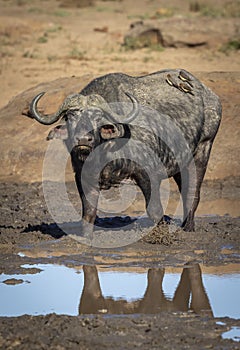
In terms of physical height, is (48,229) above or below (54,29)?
below

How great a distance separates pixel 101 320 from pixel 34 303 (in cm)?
85

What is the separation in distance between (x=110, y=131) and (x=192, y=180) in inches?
67.8

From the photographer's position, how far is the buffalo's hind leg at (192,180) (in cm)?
923

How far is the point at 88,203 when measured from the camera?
8.49 m

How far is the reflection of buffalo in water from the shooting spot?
6637 millimetres

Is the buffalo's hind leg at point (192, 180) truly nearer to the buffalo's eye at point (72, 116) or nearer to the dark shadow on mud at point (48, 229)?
the dark shadow on mud at point (48, 229)

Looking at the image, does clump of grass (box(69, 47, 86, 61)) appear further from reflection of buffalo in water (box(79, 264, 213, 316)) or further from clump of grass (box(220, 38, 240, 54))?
reflection of buffalo in water (box(79, 264, 213, 316))

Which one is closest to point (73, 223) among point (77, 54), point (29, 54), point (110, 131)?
point (110, 131)

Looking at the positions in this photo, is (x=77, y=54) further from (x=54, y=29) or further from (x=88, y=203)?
(x=88, y=203)

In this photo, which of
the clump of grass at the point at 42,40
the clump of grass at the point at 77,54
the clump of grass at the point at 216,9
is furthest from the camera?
the clump of grass at the point at 216,9

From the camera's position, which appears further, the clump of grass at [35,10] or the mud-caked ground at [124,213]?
the clump of grass at [35,10]

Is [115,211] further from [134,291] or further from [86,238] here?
[134,291]

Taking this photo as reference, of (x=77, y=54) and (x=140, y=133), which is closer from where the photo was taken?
(x=140, y=133)

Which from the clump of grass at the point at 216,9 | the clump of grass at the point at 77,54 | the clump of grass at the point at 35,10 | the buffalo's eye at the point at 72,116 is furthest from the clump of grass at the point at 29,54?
the buffalo's eye at the point at 72,116
